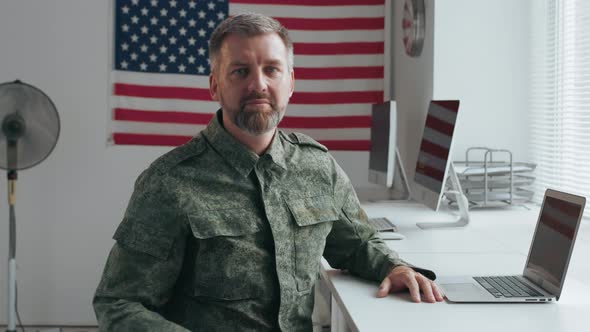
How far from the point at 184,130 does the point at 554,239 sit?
2841mm

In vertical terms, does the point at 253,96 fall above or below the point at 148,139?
above

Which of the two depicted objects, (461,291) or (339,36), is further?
(339,36)

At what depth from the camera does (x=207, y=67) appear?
3979mm

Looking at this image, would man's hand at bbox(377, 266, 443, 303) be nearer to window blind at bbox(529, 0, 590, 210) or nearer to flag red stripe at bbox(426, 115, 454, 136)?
flag red stripe at bbox(426, 115, 454, 136)

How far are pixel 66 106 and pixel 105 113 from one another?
24 cm

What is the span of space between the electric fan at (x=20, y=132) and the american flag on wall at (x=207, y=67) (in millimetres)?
630

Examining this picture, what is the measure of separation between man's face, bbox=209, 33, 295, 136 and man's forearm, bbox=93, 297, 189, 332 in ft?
1.52

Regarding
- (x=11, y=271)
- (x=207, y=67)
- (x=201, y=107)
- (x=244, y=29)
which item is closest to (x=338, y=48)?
(x=207, y=67)

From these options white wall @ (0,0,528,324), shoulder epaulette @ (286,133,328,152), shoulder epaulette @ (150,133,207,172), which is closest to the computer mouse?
shoulder epaulette @ (286,133,328,152)

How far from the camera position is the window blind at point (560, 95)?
2693 millimetres

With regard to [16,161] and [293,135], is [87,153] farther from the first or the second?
[293,135]

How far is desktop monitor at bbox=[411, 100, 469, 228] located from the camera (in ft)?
7.83

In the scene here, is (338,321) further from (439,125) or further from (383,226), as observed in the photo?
(439,125)

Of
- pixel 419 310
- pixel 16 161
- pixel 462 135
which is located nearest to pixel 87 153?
pixel 16 161
